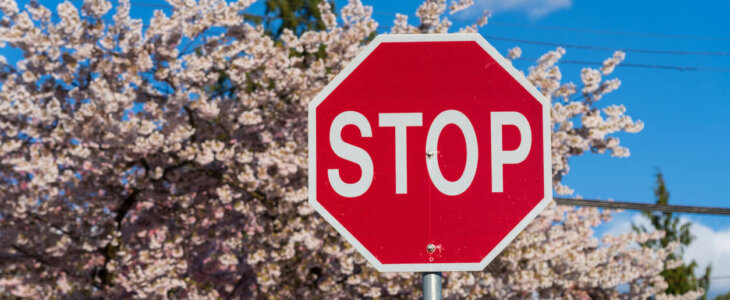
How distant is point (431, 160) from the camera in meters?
2.85

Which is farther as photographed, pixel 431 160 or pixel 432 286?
pixel 431 160

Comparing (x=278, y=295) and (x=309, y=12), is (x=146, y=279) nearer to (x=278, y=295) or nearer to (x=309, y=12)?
(x=278, y=295)

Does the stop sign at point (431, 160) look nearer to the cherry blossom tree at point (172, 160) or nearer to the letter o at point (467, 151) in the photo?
the letter o at point (467, 151)

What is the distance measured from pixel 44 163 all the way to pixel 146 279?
1.90 m

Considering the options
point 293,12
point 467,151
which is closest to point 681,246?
point 293,12

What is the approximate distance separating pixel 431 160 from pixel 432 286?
1.36 feet

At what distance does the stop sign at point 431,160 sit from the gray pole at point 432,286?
30mm

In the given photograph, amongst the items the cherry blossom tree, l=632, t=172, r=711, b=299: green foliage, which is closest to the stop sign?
the cherry blossom tree

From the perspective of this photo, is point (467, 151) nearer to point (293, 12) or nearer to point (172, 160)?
point (172, 160)

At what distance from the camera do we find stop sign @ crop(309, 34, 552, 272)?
2803mm

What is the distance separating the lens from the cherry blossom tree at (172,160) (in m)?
11.1

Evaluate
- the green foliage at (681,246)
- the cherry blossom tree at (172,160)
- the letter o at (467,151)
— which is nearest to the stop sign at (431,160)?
the letter o at (467,151)

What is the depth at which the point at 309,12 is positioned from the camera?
27812mm

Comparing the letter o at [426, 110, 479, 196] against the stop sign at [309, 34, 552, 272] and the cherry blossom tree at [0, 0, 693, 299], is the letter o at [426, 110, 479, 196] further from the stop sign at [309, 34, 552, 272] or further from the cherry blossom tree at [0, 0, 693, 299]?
the cherry blossom tree at [0, 0, 693, 299]
